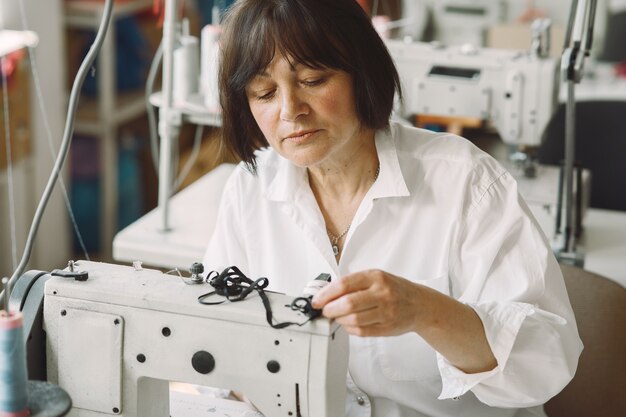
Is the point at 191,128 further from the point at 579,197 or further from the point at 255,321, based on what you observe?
the point at 255,321

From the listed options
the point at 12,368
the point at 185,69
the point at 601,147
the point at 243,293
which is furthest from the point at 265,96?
the point at 601,147

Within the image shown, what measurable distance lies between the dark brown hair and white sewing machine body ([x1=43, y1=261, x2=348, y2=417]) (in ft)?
1.31

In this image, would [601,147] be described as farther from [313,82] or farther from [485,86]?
[313,82]

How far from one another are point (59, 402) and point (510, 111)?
1.59m

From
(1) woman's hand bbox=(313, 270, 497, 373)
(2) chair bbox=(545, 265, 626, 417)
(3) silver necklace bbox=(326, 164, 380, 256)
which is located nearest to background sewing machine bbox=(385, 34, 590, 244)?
(2) chair bbox=(545, 265, 626, 417)

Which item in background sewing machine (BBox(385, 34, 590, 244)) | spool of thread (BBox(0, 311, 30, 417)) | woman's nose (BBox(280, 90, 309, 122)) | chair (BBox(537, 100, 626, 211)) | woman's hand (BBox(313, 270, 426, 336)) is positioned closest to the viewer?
spool of thread (BBox(0, 311, 30, 417))

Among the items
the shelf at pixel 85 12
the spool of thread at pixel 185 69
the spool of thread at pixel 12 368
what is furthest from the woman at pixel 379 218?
the shelf at pixel 85 12

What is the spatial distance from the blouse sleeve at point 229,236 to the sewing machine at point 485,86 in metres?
0.76

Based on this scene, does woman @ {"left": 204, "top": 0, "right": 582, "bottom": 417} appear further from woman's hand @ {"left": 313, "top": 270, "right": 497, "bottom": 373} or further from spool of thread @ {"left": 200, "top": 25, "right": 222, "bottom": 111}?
spool of thread @ {"left": 200, "top": 25, "right": 222, "bottom": 111}

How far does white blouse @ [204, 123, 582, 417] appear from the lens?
4.75ft

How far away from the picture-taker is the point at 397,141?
1748 mm

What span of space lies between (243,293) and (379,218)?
43 centimetres

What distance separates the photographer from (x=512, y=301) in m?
1.49

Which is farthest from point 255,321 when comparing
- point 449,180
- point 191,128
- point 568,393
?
point 191,128
